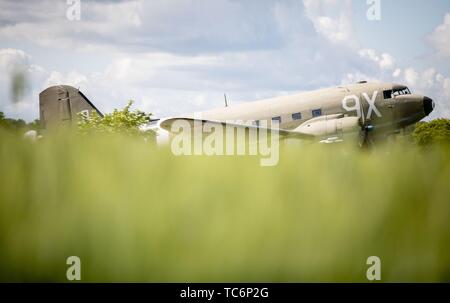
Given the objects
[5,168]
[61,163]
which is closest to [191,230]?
[61,163]

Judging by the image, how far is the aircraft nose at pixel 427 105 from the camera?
2469cm

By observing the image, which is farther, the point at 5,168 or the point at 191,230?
the point at 5,168

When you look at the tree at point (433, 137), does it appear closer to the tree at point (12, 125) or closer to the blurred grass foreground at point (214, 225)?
the blurred grass foreground at point (214, 225)

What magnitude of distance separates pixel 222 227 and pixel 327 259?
22 cm

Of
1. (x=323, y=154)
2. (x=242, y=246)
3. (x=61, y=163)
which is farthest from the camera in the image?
(x=323, y=154)

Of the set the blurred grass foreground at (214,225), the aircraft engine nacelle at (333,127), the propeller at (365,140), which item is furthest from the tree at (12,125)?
the aircraft engine nacelle at (333,127)

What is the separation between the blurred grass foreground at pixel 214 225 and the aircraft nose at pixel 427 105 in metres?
25.8

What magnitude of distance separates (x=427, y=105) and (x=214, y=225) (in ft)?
86.4

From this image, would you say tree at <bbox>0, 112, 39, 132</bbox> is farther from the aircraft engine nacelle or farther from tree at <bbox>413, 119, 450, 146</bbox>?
the aircraft engine nacelle

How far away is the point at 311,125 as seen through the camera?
2164 cm

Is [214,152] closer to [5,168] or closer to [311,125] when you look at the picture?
[5,168]

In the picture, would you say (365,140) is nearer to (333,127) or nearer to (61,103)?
(333,127)

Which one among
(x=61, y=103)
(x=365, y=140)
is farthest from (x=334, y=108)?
(x=365, y=140)

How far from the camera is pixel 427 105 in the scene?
2484 cm
